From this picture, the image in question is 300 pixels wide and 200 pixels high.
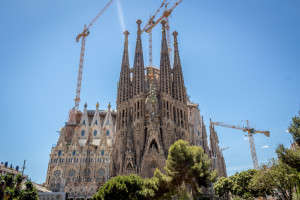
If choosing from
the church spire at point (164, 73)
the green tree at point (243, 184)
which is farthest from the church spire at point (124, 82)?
the green tree at point (243, 184)

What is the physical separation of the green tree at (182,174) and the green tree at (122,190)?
7.50 ft

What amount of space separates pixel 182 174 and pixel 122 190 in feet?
28.8

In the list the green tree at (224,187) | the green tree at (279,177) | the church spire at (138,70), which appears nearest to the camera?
the green tree at (279,177)

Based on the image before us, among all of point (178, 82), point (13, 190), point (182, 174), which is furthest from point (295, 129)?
point (178, 82)

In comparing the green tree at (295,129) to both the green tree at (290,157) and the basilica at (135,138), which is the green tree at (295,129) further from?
the basilica at (135,138)

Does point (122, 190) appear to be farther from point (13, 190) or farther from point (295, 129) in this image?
point (295, 129)

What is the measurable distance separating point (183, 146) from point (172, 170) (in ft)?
12.0

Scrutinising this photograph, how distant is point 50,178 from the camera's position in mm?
55156

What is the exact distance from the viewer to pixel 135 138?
51938 millimetres

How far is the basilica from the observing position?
49.7 metres

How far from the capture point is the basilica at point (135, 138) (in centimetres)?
4969

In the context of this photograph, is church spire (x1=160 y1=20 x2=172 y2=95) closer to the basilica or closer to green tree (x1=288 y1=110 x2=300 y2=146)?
the basilica

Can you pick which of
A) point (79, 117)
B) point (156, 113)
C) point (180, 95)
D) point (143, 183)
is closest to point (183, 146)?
point (143, 183)

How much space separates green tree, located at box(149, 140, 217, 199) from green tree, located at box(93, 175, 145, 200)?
229 centimetres
